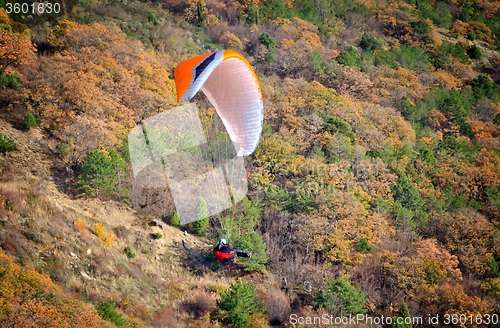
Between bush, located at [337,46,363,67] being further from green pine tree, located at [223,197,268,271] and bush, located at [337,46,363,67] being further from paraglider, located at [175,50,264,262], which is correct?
paraglider, located at [175,50,264,262]

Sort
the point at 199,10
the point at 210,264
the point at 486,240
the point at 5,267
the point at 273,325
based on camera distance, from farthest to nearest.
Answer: the point at 199,10 → the point at 486,240 → the point at 210,264 → the point at 273,325 → the point at 5,267

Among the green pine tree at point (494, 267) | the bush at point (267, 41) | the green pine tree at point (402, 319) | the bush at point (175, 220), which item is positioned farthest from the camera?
the bush at point (267, 41)

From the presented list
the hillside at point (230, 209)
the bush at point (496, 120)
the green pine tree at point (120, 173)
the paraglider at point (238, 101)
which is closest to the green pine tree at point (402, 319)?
the hillside at point (230, 209)

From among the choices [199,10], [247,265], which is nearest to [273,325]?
[247,265]

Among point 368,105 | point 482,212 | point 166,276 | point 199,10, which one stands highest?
point 199,10

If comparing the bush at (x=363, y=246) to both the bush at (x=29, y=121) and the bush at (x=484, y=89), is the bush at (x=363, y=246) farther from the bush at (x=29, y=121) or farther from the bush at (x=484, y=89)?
the bush at (x=484, y=89)

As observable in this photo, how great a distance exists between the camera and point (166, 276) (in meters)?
17.8

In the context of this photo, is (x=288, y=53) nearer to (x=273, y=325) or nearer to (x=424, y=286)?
(x=424, y=286)

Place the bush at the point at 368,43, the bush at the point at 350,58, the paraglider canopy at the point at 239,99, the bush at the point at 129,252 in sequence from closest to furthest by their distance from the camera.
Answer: the paraglider canopy at the point at 239,99 < the bush at the point at 129,252 < the bush at the point at 350,58 < the bush at the point at 368,43

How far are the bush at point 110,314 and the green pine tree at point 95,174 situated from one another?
21.5ft

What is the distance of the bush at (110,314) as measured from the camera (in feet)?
42.3

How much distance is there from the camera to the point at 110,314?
13.0 meters

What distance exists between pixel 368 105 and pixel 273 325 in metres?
24.1

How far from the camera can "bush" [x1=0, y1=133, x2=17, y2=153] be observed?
18.3 m
